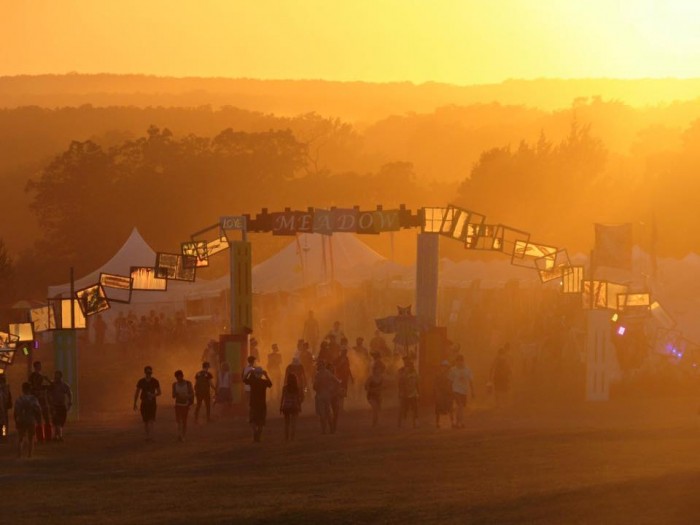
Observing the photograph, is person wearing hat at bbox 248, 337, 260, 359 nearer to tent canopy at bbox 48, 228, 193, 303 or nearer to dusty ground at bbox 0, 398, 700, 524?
dusty ground at bbox 0, 398, 700, 524

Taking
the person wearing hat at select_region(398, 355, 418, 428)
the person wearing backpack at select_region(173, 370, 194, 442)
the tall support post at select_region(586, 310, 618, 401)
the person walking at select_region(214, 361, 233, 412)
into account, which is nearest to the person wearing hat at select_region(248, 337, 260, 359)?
the person walking at select_region(214, 361, 233, 412)

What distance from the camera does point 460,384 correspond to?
86.8 feet

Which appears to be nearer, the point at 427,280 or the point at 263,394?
the point at 263,394

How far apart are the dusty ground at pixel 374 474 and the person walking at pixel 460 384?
1.43 ft

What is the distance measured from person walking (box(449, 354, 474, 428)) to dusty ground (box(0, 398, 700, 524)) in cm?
43

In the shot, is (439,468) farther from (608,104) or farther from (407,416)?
(608,104)

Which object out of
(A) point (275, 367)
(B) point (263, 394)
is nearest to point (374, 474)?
(B) point (263, 394)

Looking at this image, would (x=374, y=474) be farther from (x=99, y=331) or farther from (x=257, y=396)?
(x=99, y=331)

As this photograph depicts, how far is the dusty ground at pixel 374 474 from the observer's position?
1692 centimetres

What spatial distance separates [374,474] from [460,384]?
6.48m

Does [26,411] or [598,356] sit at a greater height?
[598,356]

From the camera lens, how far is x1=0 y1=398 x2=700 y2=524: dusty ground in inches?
666

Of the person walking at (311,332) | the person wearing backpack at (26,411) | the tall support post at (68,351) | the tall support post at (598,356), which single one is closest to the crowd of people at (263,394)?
the person wearing backpack at (26,411)

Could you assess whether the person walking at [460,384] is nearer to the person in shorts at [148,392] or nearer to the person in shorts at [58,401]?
the person in shorts at [148,392]
